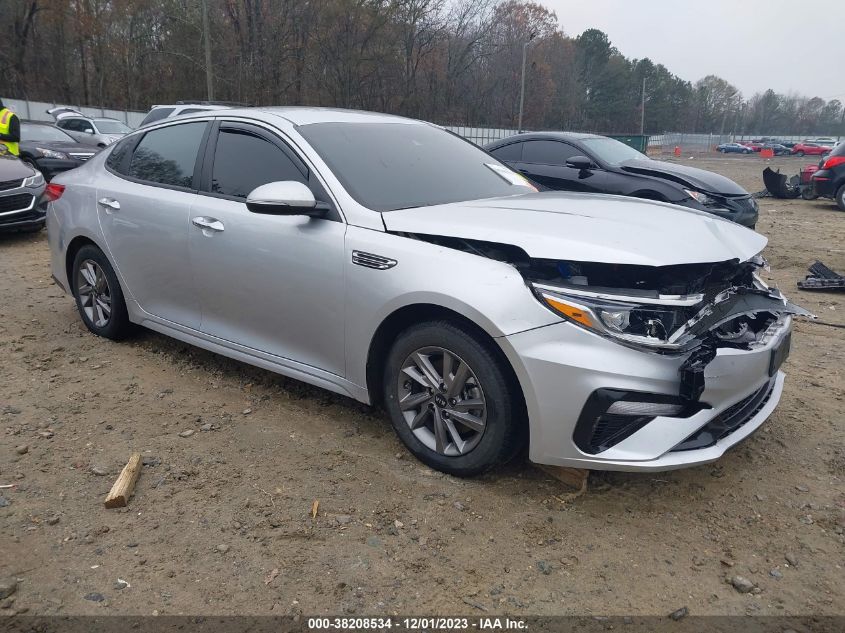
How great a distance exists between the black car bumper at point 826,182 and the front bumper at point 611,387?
1331 centimetres

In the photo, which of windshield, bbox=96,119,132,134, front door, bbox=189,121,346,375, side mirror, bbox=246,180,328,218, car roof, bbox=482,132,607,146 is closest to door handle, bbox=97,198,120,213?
front door, bbox=189,121,346,375

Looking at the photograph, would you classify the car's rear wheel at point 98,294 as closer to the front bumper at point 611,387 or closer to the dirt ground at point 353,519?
the dirt ground at point 353,519

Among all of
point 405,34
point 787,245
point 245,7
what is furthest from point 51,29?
point 787,245

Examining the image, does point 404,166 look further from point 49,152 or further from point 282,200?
point 49,152

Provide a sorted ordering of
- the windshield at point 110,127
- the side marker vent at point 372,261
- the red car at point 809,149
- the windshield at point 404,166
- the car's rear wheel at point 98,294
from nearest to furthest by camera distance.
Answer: the side marker vent at point 372,261 → the windshield at point 404,166 → the car's rear wheel at point 98,294 → the windshield at point 110,127 → the red car at point 809,149

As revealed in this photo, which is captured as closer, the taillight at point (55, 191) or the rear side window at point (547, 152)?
the taillight at point (55, 191)

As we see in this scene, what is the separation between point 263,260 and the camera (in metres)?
3.55

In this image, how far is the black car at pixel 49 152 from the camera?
11859 millimetres

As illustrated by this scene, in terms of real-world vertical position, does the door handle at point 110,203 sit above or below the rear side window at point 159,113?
below

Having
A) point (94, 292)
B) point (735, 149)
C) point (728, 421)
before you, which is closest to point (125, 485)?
point (94, 292)

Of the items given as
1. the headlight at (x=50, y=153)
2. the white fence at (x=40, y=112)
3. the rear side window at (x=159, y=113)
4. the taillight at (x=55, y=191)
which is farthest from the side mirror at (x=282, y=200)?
the white fence at (x=40, y=112)

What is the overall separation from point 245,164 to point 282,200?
822mm

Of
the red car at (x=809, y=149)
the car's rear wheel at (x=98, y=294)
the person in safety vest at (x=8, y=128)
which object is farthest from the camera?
the red car at (x=809, y=149)

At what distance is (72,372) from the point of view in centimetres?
442
